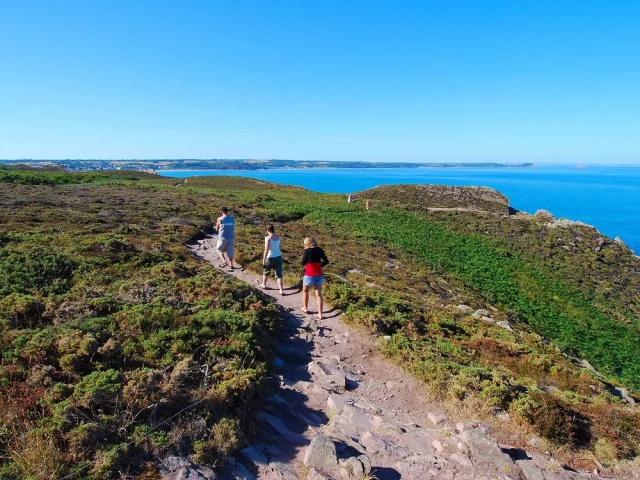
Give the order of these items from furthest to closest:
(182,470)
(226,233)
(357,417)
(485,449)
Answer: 1. (226,233)
2. (357,417)
3. (485,449)
4. (182,470)

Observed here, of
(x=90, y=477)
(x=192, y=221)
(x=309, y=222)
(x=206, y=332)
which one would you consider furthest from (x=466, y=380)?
(x=309, y=222)

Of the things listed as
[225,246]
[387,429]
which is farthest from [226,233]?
[387,429]

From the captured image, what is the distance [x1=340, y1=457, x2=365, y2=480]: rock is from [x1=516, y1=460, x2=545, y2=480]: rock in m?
2.78

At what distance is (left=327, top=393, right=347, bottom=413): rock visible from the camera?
7737mm

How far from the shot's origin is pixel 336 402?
7891mm

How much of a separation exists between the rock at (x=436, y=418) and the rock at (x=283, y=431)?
9.19ft

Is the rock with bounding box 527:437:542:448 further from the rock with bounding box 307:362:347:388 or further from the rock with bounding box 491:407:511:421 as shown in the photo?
the rock with bounding box 307:362:347:388

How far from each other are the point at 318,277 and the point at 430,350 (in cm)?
392

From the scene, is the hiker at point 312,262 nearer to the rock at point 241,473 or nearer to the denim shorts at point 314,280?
the denim shorts at point 314,280

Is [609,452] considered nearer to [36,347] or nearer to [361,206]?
[36,347]

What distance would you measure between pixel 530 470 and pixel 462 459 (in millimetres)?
1072

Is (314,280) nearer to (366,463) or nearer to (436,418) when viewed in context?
(436,418)

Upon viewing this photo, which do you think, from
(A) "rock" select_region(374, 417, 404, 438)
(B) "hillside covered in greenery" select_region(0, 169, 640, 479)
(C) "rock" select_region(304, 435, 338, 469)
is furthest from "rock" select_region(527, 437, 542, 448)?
(C) "rock" select_region(304, 435, 338, 469)

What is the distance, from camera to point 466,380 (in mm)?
8656
